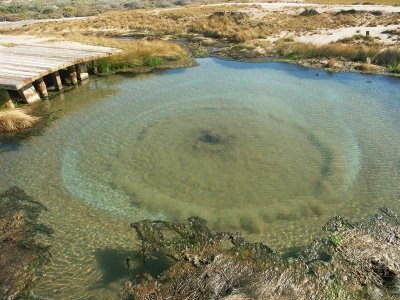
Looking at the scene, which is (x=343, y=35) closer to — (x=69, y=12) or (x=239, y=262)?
(x=239, y=262)

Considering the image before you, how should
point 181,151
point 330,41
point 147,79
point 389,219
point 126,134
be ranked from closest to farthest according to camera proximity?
1. point 389,219
2. point 181,151
3. point 126,134
4. point 147,79
5. point 330,41

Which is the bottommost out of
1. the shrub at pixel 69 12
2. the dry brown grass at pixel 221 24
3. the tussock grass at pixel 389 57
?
the shrub at pixel 69 12

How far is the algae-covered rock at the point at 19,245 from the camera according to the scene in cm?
620

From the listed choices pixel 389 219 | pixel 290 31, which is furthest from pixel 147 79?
pixel 290 31

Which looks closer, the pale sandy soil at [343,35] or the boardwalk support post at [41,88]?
the boardwalk support post at [41,88]

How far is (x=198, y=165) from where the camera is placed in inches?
383

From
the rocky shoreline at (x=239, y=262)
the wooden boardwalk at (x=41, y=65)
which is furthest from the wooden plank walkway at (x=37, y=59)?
the rocky shoreline at (x=239, y=262)

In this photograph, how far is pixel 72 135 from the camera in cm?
1153

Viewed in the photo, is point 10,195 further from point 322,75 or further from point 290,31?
point 290,31

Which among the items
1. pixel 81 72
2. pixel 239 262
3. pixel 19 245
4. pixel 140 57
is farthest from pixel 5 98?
pixel 239 262

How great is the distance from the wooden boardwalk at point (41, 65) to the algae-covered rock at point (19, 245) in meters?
6.06

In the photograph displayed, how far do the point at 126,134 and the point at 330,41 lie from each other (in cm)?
1628

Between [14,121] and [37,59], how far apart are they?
4.93 metres

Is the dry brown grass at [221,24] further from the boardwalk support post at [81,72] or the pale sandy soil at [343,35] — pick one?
the boardwalk support post at [81,72]
